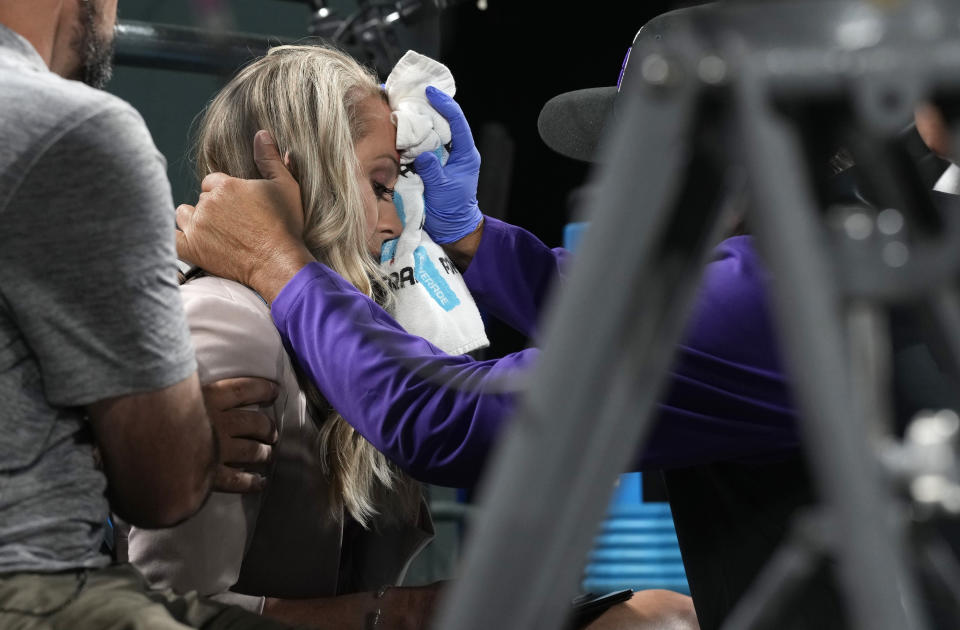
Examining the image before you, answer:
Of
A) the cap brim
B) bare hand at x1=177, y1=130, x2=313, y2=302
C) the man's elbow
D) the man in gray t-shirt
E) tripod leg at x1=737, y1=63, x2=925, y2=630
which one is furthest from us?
the cap brim

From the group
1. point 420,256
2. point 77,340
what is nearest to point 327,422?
A: point 420,256

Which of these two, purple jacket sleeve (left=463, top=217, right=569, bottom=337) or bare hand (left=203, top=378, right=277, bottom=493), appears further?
purple jacket sleeve (left=463, top=217, right=569, bottom=337)

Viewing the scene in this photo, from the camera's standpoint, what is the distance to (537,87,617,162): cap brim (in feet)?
5.51

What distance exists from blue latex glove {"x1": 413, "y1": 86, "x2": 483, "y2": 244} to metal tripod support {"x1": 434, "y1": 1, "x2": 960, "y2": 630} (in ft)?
4.12

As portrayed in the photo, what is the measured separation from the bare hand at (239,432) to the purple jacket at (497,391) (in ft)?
0.34

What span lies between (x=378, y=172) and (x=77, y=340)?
2.68 ft

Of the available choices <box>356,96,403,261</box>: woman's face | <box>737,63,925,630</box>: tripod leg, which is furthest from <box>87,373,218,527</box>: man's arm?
<box>356,96,403,261</box>: woman's face

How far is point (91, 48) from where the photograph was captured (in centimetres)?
103

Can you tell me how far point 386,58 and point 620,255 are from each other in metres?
2.52

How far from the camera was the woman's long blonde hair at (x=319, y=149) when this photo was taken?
1446mm

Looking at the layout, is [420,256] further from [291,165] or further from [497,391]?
[497,391]

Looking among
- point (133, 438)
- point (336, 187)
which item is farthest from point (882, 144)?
point (336, 187)

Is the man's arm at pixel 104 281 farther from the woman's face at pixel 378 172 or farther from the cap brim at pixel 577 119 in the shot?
the cap brim at pixel 577 119

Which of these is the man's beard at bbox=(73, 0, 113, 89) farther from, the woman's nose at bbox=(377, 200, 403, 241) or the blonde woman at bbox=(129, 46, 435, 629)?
the woman's nose at bbox=(377, 200, 403, 241)
